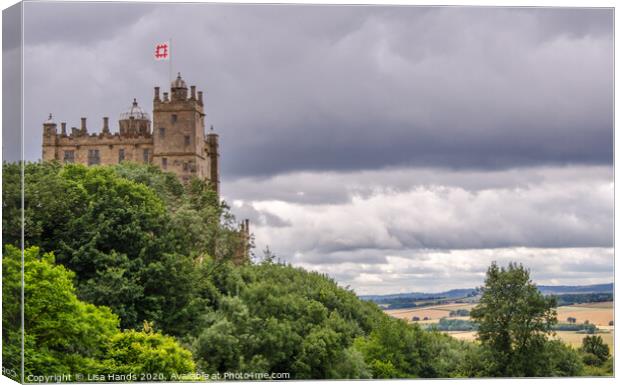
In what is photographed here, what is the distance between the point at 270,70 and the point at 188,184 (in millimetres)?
18533

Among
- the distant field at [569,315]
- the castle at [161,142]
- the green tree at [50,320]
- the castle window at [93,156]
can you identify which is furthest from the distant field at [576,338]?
the castle window at [93,156]

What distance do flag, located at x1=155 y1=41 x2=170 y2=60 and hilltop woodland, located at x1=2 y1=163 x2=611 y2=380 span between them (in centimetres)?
371

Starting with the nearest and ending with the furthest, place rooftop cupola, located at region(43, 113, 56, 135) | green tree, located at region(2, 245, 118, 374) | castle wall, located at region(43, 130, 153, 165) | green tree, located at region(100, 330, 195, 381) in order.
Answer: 1. green tree, located at region(2, 245, 118, 374)
2. green tree, located at region(100, 330, 195, 381)
3. rooftop cupola, located at region(43, 113, 56, 135)
4. castle wall, located at region(43, 130, 153, 165)

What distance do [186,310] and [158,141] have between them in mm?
15385

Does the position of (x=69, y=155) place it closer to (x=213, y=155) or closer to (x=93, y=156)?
(x=93, y=156)

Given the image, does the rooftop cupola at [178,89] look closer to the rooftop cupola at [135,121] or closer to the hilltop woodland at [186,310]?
the rooftop cupola at [135,121]

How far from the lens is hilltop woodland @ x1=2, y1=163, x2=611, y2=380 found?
91.7 ft

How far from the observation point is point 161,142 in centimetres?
4981

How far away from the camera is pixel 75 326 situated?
2866 cm

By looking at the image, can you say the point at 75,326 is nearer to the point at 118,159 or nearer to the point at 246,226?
the point at 246,226

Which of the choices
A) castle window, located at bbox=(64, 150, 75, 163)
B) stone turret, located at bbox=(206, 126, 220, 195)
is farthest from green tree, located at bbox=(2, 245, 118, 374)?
castle window, located at bbox=(64, 150, 75, 163)

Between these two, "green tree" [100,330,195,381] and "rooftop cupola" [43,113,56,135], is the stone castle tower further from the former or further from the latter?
"green tree" [100,330,195,381]

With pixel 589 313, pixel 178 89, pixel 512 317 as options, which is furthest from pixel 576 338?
pixel 178 89

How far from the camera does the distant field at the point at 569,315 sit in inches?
1112
